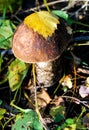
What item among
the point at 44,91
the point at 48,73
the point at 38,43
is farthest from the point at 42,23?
the point at 44,91

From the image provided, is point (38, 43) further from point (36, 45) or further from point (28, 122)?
point (28, 122)

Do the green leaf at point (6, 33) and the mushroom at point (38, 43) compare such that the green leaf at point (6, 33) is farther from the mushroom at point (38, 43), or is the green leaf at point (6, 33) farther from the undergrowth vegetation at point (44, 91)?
the mushroom at point (38, 43)

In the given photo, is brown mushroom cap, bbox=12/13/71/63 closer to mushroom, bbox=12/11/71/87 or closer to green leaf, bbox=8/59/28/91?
mushroom, bbox=12/11/71/87

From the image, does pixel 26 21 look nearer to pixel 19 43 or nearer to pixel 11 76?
pixel 19 43

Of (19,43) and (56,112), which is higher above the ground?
(19,43)

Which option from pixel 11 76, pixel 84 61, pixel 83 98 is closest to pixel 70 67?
pixel 84 61

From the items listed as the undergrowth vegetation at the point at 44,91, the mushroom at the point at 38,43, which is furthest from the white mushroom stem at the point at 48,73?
the mushroom at the point at 38,43
